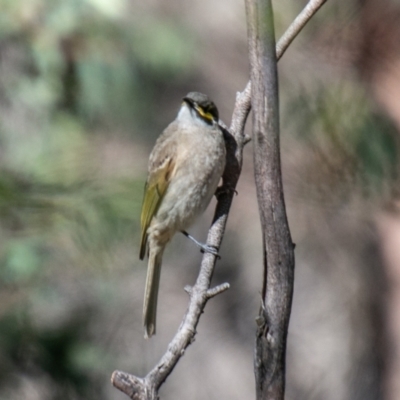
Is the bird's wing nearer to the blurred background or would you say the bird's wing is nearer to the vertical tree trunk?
→ the blurred background

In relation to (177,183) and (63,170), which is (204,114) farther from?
(63,170)

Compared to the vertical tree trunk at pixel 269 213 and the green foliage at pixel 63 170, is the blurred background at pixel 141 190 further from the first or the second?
the vertical tree trunk at pixel 269 213

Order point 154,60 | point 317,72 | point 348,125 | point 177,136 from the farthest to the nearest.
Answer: point 154,60 → point 177,136 → point 317,72 → point 348,125

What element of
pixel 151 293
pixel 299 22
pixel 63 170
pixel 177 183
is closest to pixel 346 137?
pixel 299 22

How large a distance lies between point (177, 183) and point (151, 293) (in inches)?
18.8

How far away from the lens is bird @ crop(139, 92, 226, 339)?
9.93ft

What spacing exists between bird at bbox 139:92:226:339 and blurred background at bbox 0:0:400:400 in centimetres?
12

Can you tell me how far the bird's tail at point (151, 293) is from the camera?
3199 mm

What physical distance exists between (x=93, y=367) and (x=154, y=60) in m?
1.51

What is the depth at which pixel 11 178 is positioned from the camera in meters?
2.66

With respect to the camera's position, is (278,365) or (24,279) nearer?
(278,365)

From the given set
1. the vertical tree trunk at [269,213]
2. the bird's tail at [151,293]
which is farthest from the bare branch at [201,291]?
the bird's tail at [151,293]

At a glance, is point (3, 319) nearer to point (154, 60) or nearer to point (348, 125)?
point (154, 60)

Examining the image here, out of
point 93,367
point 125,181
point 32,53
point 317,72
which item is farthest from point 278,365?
point 32,53
